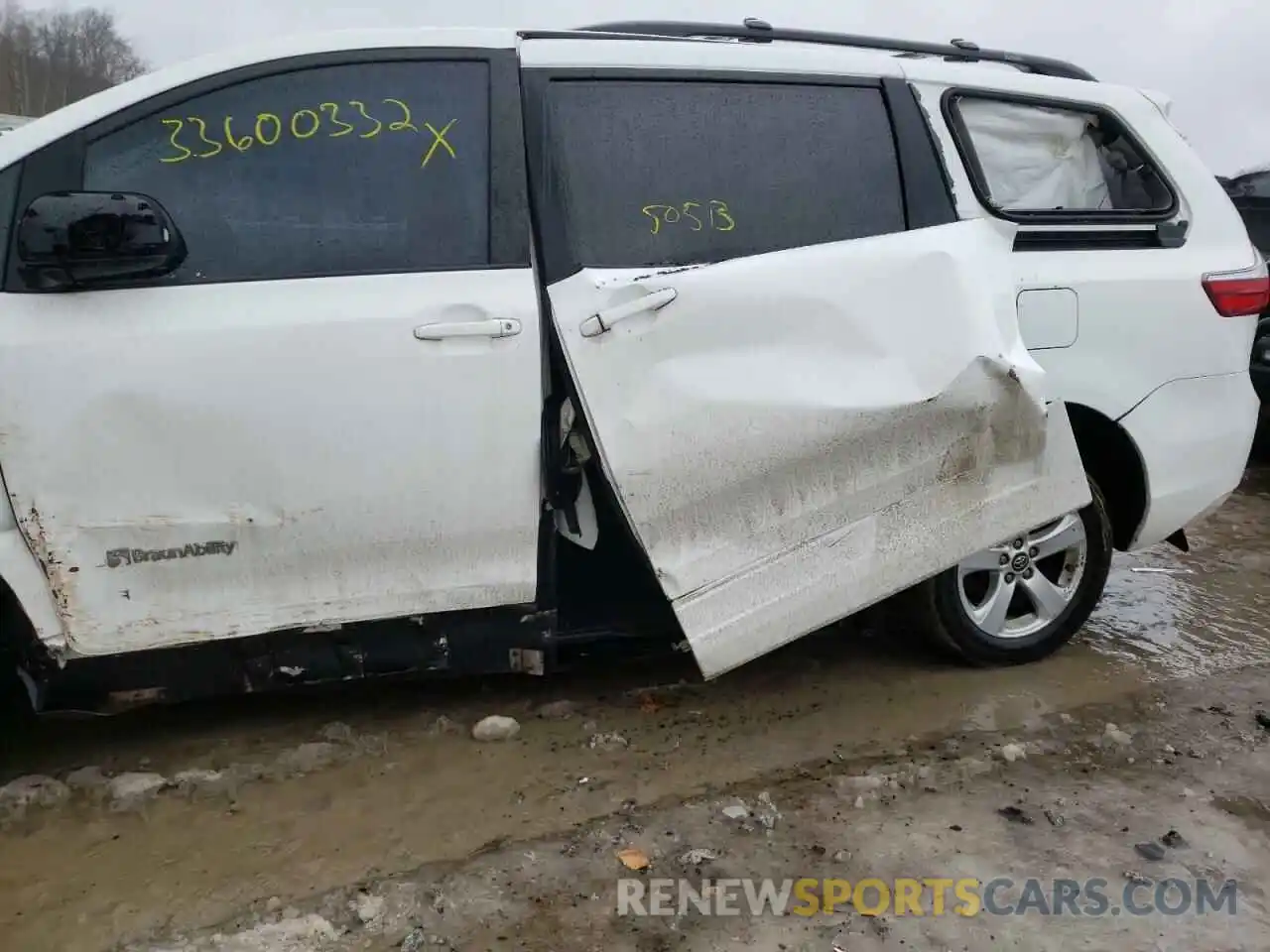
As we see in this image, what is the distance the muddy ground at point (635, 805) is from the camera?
7.28ft

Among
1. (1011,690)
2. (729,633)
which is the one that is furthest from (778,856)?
(1011,690)

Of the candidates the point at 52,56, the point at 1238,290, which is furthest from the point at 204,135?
the point at 52,56

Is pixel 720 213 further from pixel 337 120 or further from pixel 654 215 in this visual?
pixel 337 120

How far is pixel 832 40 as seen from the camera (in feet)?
11.2

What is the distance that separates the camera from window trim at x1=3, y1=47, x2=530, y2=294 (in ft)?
8.08

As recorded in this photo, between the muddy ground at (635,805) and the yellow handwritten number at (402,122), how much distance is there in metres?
1.67

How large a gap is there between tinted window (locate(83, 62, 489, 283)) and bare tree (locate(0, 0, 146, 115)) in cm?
3499

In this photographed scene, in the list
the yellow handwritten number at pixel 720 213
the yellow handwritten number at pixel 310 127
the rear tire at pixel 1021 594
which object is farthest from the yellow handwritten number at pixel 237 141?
the rear tire at pixel 1021 594

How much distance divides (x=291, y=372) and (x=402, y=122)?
71cm

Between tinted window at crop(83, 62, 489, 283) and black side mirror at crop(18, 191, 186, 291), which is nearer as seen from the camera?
black side mirror at crop(18, 191, 186, 291)

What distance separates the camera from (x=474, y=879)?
235cm

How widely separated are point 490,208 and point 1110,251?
1931mm

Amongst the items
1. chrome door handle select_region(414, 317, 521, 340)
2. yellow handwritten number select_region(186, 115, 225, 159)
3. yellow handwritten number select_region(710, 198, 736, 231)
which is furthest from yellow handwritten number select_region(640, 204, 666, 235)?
yellow handwritten number select_region(186, 115, 225, 159)

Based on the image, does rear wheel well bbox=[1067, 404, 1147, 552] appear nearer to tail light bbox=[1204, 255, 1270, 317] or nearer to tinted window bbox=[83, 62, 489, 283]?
tail light bbox=[1204, 255, 1270, 317]
